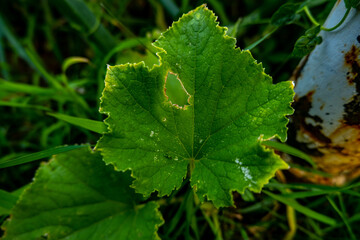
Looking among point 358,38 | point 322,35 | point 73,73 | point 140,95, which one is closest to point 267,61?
point 322,35

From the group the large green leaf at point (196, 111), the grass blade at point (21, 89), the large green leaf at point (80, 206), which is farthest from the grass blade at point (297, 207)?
the grass blade at point (21, 89)

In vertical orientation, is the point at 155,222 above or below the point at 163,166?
below

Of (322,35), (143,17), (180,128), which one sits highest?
(143,17)

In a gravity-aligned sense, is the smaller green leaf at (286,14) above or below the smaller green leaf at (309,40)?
above

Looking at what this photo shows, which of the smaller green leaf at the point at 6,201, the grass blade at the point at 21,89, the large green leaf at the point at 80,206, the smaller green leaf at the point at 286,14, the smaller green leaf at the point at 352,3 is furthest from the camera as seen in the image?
the grass blade at the point at 21,89

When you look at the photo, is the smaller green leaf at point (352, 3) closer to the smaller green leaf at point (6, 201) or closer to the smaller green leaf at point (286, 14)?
the smaller green leaf at point (286, 14)

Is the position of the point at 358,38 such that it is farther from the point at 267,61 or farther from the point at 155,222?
the point at 267,61
